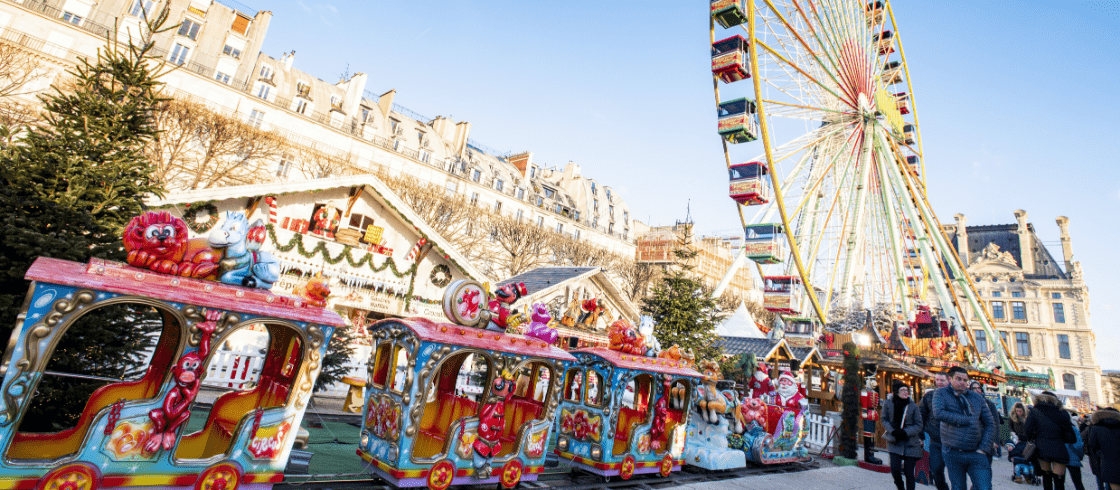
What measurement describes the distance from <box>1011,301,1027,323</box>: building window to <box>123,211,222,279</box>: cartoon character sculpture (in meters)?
67.9

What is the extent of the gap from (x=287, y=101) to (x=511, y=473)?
3460 centimetres

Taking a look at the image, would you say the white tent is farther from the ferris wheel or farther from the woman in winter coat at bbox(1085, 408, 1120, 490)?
the woman in winter coat at bbox(1085, 408, 1120, 490)

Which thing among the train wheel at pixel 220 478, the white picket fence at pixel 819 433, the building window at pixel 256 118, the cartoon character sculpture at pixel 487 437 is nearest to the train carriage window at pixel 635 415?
the cartoon character sculpture at pixel 487 437

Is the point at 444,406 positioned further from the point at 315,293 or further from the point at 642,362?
the point at 642,362

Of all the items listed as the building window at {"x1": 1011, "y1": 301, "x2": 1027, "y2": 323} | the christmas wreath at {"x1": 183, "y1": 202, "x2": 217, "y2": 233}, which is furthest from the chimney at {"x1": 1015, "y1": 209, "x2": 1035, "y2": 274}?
the christmas wreath at {"x1": 183, "y1": 202, "x2": 217, "y2": 233}

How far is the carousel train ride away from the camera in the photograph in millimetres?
3508

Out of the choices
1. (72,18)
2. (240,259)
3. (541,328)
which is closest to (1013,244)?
(541,328)

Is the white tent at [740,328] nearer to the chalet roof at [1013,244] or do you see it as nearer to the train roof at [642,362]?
the train roof at [642,362]

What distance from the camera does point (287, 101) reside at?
3319cm

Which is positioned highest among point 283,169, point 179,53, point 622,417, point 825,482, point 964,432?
point 179,53

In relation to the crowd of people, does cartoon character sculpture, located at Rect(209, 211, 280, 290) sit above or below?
above

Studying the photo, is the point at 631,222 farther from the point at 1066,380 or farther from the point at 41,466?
the point at 41,466

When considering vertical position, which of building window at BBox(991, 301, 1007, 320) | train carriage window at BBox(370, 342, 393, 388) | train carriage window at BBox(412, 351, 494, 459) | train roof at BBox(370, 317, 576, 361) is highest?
building window at BBox(991, 301, 1007, 320)

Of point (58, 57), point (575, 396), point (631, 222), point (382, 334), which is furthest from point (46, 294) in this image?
point (631, 222)
